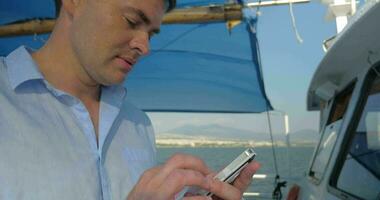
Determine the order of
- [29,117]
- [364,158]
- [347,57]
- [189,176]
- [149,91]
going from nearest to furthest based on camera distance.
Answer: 1. [189,176]
2. [29,117]
3. [364,158]
4. [347,57]
5. [149,91]

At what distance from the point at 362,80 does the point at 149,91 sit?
2.85 metres

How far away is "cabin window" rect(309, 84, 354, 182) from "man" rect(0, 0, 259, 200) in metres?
2.06

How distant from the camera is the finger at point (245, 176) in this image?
100 centimetres

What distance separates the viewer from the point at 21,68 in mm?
1239

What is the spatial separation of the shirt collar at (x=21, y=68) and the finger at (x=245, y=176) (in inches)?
22.4

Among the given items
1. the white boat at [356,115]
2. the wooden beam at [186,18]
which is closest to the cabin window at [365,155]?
the white boat at [356,115]

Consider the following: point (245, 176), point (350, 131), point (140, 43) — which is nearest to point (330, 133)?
point (350, 131)

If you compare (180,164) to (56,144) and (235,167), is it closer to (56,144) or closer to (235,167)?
(235,167)

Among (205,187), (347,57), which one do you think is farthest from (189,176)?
(347,57)

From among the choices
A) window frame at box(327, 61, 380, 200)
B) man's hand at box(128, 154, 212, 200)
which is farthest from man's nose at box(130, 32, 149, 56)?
window frame at box(327, 61, 380, 200)

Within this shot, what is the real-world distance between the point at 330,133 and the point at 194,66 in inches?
67.5

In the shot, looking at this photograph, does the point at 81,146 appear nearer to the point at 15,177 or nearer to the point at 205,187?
the point at 15,177

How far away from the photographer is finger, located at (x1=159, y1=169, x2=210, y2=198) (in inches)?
36.6

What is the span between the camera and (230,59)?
4633 mm
